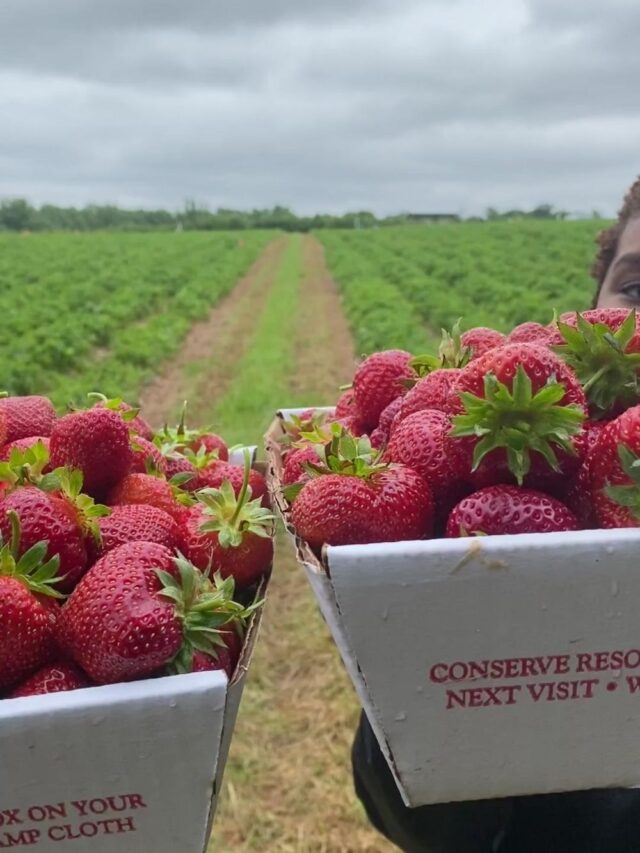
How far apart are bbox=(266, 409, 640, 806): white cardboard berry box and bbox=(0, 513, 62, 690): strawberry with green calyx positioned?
1.02 ft

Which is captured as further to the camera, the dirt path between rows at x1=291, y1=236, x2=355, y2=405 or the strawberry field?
the dirt path between rows at x1=291, y1=236, x2=355, y2=405

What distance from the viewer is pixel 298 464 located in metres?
1.28

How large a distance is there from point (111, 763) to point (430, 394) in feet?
2.03

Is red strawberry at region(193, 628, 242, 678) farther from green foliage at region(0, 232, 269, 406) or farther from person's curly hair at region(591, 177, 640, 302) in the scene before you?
person's curly hair at region(591, 177, 640, 302)

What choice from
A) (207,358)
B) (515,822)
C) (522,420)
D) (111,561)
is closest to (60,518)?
(111,561)

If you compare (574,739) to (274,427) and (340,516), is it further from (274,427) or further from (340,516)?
(274,427)

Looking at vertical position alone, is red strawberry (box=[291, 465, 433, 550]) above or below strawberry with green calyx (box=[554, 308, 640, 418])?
below

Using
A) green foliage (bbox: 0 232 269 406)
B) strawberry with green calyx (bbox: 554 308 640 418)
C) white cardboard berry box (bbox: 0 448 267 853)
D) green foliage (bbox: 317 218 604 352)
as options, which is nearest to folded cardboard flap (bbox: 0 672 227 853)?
white cardboard berry box (bbox: 0 448 267 853)

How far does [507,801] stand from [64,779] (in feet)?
2.42

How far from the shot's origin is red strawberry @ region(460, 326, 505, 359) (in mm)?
1380

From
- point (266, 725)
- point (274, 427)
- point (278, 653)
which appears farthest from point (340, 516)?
point (278, 653)

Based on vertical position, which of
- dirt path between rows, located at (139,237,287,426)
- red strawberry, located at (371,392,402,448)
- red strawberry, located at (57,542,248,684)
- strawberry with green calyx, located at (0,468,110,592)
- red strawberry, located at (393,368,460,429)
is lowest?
dirt path between rows, located at (139,237,287,426)

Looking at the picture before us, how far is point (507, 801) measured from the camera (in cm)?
137

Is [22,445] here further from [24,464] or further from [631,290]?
[631,290]
